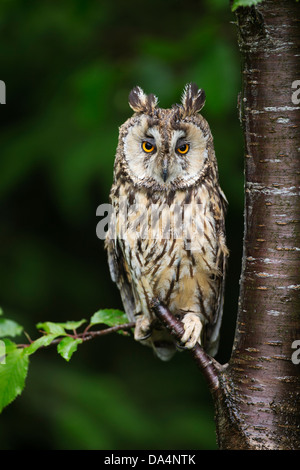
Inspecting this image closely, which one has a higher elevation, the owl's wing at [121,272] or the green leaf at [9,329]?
the owl's wing at [121,272]

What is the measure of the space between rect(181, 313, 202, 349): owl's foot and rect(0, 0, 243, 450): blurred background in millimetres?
1083

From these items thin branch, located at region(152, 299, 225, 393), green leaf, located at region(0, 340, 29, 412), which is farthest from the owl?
green leaf, located at region(0, 340, 29, 412)

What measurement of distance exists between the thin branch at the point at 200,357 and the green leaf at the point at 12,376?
1.54ft

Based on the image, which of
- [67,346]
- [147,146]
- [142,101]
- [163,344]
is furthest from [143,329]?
[142,101]

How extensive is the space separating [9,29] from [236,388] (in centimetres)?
305

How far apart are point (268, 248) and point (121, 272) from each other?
1.13 meters

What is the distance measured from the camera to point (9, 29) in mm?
4055

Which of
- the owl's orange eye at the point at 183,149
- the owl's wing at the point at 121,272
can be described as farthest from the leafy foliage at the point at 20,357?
the owl's orange eye at the point at 183,149

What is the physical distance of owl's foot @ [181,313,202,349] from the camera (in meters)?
2.13

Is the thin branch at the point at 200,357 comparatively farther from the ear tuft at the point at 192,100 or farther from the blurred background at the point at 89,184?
the blurred background at the point at 89,184

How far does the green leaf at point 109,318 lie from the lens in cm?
225

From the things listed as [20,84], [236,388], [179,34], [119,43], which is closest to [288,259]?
[236,388]

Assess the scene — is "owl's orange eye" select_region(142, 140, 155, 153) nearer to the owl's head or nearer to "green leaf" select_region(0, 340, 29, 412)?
the owl's head
